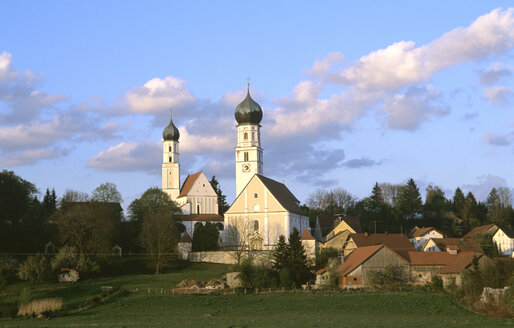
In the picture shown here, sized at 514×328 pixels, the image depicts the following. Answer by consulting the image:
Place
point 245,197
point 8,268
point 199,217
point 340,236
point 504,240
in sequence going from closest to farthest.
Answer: point 8,268 → point 340,236 → point 245,197 → point 504,240 → point 199,217

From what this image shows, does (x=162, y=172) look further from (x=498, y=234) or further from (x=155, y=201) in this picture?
(x=498, y=234)

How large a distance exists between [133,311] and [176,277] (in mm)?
19135

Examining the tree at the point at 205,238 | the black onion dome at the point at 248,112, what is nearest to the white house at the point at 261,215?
the tree at the point at 205,238

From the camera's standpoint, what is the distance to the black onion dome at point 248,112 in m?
87.3

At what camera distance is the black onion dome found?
8731 centimetres

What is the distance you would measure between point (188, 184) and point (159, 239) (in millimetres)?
29425

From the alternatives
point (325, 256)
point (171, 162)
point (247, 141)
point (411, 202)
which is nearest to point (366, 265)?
point (325, 256)

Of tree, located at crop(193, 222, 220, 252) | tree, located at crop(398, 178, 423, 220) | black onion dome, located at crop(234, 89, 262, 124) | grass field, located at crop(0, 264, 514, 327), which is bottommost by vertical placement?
grass field, located at crop(0, 264, 514, 327)

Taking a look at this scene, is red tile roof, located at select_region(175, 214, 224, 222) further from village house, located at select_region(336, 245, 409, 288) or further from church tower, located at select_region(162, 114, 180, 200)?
village house, located at select_region(336, 245, 409, 288)

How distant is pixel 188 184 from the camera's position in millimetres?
92938

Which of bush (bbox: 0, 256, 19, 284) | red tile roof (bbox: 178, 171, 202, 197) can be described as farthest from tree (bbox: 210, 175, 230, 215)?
bush (bbox: 0, 256, 19, 284)

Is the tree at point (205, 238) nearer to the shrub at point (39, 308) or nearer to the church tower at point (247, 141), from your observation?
the church tower at point (247, 141)

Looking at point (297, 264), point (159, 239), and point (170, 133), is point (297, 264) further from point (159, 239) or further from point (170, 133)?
point (170, 133)

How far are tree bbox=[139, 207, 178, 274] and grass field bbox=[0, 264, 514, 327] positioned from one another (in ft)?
44.1
